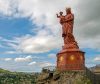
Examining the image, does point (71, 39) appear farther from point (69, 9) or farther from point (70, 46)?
point (69, 9)

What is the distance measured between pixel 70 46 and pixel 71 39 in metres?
1.54

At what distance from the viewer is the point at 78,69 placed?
4356cm

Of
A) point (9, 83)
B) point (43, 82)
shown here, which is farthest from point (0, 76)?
point (43, 82)

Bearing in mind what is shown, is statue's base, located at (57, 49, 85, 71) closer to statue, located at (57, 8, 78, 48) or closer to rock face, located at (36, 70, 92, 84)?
rock face, located at (36, 70, 92, 84)

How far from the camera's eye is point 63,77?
1726 inches

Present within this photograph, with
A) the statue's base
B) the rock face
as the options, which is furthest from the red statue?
the rock face

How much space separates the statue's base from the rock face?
3.53 ft

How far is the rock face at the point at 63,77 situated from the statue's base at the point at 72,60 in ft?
3.53

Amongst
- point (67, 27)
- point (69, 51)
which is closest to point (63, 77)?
point (69, 51)

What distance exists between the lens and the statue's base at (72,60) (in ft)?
145

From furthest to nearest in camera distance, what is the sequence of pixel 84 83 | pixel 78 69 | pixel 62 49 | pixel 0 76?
pixel 0 76, pixel 62 49, pixel 78 69, pixel 84 83

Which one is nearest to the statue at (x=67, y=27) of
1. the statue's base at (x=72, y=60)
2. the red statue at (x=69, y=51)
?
the red statue at (x=69, y=51)

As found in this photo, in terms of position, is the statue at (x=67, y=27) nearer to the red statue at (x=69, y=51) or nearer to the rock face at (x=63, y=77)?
the red statue at (x=69, y=51)

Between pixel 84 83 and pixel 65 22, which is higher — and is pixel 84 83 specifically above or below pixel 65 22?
below
